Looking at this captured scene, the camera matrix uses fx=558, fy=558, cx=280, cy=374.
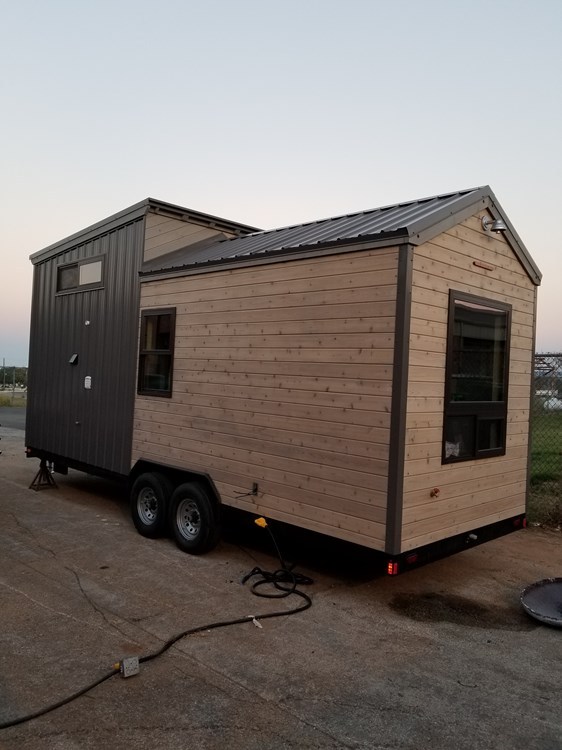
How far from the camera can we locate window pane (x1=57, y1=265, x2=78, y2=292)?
315 inches

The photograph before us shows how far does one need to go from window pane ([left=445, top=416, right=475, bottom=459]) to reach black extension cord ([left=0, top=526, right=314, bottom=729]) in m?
1.65

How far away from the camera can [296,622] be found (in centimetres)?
402

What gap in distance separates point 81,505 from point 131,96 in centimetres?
717

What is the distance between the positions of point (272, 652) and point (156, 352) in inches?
147

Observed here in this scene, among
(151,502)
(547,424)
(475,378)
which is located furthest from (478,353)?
(547,424)

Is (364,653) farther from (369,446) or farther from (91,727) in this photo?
(91,727)

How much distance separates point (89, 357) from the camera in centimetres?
754

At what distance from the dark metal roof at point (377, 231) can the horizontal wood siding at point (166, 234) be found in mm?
276

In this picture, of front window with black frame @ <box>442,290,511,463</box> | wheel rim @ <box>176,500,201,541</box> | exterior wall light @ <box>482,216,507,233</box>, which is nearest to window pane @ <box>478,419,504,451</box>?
front window with black frame @ <box>442,290,511,463</box>

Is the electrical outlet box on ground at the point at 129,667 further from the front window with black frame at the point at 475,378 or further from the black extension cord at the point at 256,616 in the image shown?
the front window with black frame at the point at 475,378

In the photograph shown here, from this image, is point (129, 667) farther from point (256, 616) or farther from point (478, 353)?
point (478, 353)

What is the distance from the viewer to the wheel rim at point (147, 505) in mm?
6207

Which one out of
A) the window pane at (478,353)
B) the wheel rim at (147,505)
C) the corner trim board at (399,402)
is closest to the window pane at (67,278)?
the wheel rim at (147,505)

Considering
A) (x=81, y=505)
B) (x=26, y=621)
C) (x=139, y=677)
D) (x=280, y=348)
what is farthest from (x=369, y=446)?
(x=81, y=505)
